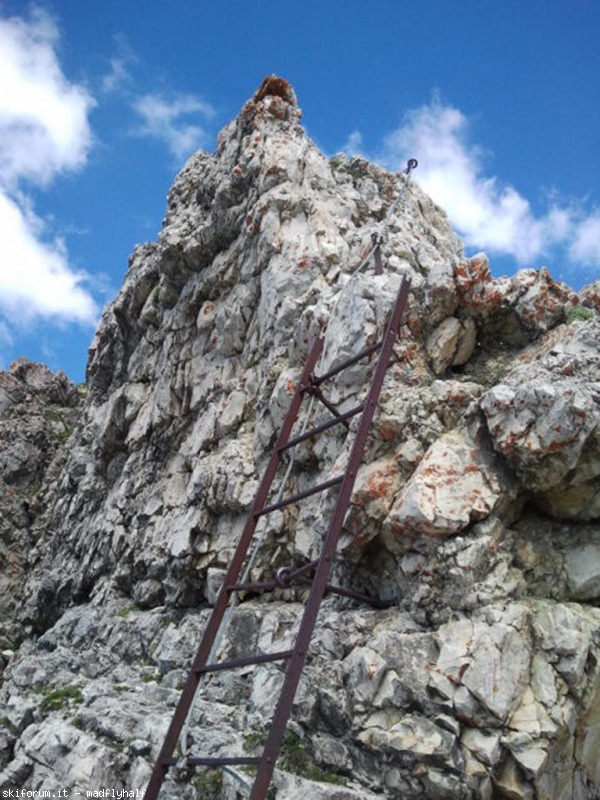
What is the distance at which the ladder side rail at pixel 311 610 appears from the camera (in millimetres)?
6629

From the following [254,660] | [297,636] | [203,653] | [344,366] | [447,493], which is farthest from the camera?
[447,493]

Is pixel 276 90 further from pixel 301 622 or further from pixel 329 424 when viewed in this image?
pixel 301 622

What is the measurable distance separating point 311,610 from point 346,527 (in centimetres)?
431

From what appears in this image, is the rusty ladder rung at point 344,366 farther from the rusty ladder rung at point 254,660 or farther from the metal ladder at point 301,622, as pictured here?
the rusty ladder rung at point 254,660

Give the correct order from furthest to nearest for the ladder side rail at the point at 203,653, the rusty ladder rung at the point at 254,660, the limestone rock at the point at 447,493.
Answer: the limestone rock at the point at 447,493 < the ladder side rail at the point at 203,653 < the rusty ladder rung at the point at 254,660

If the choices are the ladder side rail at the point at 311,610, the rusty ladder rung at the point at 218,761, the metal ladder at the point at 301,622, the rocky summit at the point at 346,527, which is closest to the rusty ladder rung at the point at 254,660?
the metal ladder at the point at 301,622

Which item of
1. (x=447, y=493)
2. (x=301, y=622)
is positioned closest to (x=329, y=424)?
(x=447, y=493)

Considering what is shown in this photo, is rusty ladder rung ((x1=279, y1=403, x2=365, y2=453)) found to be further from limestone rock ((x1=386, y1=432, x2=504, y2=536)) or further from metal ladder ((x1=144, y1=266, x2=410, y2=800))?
limestone rock ((x1=386, y1=432, x2=504, y2=536))

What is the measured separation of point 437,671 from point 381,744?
1269 mm

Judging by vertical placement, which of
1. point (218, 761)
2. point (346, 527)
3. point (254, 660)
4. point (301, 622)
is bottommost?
point (218, 761)

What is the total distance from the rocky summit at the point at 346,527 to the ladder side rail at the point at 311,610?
2.15m

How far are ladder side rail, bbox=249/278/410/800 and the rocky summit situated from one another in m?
2.15

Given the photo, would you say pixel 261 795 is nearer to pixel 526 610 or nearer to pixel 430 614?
pixel 430 614

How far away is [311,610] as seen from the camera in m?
7.36
